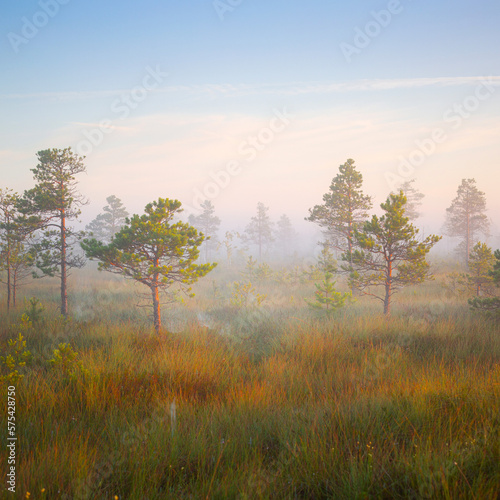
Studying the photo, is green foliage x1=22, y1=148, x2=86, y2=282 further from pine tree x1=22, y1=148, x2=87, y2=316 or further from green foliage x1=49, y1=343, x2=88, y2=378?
green foliage x1=49, y1=343, x2=88, y2=378

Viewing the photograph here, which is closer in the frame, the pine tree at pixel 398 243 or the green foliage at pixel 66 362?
the green foliage at pixel 66 362

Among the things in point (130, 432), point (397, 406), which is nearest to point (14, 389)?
point (130, 432)

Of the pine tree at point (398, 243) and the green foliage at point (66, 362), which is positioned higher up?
the pine tree at point (398, 243)

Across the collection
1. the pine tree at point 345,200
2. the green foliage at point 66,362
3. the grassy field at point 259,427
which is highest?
the pine tree at point 345,200

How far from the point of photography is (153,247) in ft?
29.9

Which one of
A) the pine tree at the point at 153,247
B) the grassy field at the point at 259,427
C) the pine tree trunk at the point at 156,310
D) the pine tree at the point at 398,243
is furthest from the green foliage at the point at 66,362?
the pine tree at the point at 398,243

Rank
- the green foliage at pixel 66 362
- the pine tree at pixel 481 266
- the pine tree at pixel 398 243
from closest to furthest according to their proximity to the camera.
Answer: the green foliage at pixel 66 362, the pine tree at pixel 398 243, the pine tree at pixel 481 266

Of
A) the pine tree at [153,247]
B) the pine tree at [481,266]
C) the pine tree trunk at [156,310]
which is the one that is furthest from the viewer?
the pine tree at [481,266]

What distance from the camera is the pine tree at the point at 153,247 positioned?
27.9ft

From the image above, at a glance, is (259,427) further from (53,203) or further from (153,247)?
(53,203)

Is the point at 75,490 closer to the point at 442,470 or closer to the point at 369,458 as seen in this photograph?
the point at 369,458

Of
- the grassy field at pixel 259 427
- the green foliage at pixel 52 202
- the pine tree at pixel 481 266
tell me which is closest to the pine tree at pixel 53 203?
the green foliage at pixel 52 202

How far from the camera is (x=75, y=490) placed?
2410 mm

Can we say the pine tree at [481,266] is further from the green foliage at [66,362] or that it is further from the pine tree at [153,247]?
the green foliage at [66,362]
